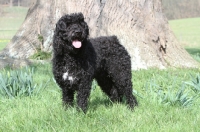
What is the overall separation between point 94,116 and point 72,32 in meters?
1.07

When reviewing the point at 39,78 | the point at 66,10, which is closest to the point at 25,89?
the point at 39,78

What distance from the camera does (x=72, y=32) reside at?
4.05 m

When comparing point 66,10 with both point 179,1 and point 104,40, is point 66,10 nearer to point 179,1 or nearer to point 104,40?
point 104,40

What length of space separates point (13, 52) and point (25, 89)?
495 cm

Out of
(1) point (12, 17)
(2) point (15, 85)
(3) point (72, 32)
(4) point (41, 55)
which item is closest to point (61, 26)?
(3) point (72, 32)

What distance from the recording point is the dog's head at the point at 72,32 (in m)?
4.08

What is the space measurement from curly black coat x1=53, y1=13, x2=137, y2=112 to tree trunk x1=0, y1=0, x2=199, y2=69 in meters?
3.05

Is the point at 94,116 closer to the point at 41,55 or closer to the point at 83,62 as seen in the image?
the point at 83,62

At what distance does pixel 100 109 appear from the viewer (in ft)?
15.2

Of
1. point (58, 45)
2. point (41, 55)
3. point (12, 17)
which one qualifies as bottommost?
point (12, 17)

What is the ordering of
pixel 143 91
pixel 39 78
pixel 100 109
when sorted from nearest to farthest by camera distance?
pixel 100 109 < pixel 143 91 < pixel 39 78

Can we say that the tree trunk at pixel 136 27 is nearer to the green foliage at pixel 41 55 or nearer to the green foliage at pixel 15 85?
the green foliage at pixel 41 55

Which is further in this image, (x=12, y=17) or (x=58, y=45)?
(x=12, y=17)

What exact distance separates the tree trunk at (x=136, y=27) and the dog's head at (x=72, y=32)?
407 centimetres
